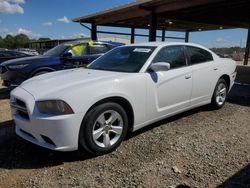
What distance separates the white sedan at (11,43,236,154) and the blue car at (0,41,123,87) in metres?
3.33

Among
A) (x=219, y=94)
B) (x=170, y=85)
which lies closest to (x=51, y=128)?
(x=170, y=85)

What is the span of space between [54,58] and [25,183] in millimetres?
5524

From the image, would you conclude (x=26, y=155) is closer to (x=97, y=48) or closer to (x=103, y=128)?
(x=103, y=128)

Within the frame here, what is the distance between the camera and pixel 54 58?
26.2 ft

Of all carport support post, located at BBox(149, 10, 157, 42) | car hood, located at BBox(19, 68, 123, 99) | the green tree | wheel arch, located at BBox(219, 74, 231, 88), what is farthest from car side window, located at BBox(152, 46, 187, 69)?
the green tree

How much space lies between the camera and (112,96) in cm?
357

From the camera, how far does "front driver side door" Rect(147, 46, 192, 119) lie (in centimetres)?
413

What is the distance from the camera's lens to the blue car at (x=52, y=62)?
7.45 metres

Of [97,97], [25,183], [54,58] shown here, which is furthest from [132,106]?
[54,58]

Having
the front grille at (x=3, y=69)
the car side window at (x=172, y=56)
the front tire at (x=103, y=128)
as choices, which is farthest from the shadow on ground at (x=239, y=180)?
the front grille at (x=3, y=69)

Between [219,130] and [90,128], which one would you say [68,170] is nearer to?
[90,128]

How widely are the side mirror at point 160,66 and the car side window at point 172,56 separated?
0.72 ft

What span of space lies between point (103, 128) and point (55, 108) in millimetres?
736

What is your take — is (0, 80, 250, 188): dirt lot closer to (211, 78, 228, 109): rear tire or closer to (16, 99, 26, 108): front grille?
(16, 99, 26, 108): front grille
